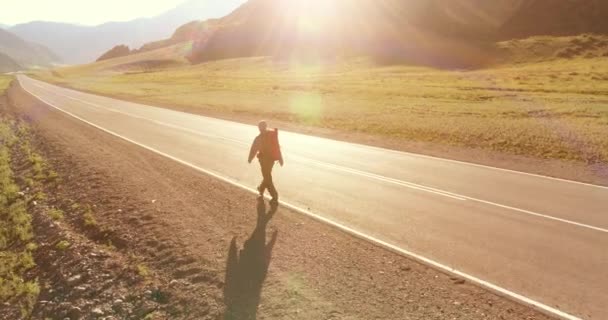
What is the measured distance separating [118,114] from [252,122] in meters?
11.4

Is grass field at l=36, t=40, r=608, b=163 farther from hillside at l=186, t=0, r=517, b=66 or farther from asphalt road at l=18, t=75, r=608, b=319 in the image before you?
hillside at l=186, t=0, r=517, b=66

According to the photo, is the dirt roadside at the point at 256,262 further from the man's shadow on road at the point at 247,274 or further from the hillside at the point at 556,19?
the hillside at the point at 556,19

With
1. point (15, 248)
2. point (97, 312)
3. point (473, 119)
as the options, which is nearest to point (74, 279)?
point (97, 312)

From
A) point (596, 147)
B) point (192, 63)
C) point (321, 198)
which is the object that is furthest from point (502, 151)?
point (192, 63)

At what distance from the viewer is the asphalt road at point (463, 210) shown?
7.63 m

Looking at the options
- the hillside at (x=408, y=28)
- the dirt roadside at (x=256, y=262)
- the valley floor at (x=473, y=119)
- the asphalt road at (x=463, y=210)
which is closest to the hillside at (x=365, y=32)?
the hillside at (x=408, y=28)

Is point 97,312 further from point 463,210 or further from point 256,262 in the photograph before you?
point 463,210

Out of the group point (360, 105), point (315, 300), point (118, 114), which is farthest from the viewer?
point (360, 105)

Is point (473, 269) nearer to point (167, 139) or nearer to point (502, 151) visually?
point (502, 151)

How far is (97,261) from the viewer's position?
29.3ft

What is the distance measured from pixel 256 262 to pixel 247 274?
489 mm

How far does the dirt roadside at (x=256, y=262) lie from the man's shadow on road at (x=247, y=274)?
2cm

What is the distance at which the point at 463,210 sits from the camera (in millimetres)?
10969

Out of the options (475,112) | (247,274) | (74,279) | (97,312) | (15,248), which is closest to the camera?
(97,312)
